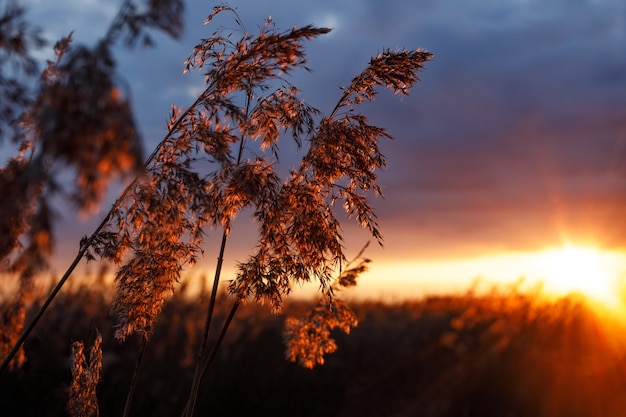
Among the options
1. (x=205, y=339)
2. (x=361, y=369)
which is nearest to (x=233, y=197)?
(x=205, y=339)

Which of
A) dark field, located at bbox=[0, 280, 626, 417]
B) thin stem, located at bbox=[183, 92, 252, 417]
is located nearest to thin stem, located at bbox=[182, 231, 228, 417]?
thin stem, located at bbox=[183, 92, 252, 417]

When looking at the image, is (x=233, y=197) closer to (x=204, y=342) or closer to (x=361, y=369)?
(x=204, y=342)

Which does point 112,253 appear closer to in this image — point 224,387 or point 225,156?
point 225,156

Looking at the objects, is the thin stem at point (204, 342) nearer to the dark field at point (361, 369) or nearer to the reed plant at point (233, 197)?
the reed plant at point (233, 197)

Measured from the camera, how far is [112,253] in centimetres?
377

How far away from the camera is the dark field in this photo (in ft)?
23.6

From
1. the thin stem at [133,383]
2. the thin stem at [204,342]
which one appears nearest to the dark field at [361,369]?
the thin stem at [133,383]

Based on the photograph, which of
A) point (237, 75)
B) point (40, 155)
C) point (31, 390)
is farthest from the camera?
point (31, 390)

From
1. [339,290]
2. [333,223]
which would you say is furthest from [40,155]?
[339,290]

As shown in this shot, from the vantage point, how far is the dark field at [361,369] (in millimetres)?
7180

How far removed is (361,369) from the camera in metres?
10.2

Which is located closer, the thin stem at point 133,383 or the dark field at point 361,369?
the thin stem at point 133,383

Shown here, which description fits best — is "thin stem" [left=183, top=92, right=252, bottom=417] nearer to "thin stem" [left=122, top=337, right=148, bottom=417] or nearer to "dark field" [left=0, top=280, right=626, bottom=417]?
"thin stem" [left=122, top=337, right=148, bottom=417]

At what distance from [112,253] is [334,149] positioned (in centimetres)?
165
